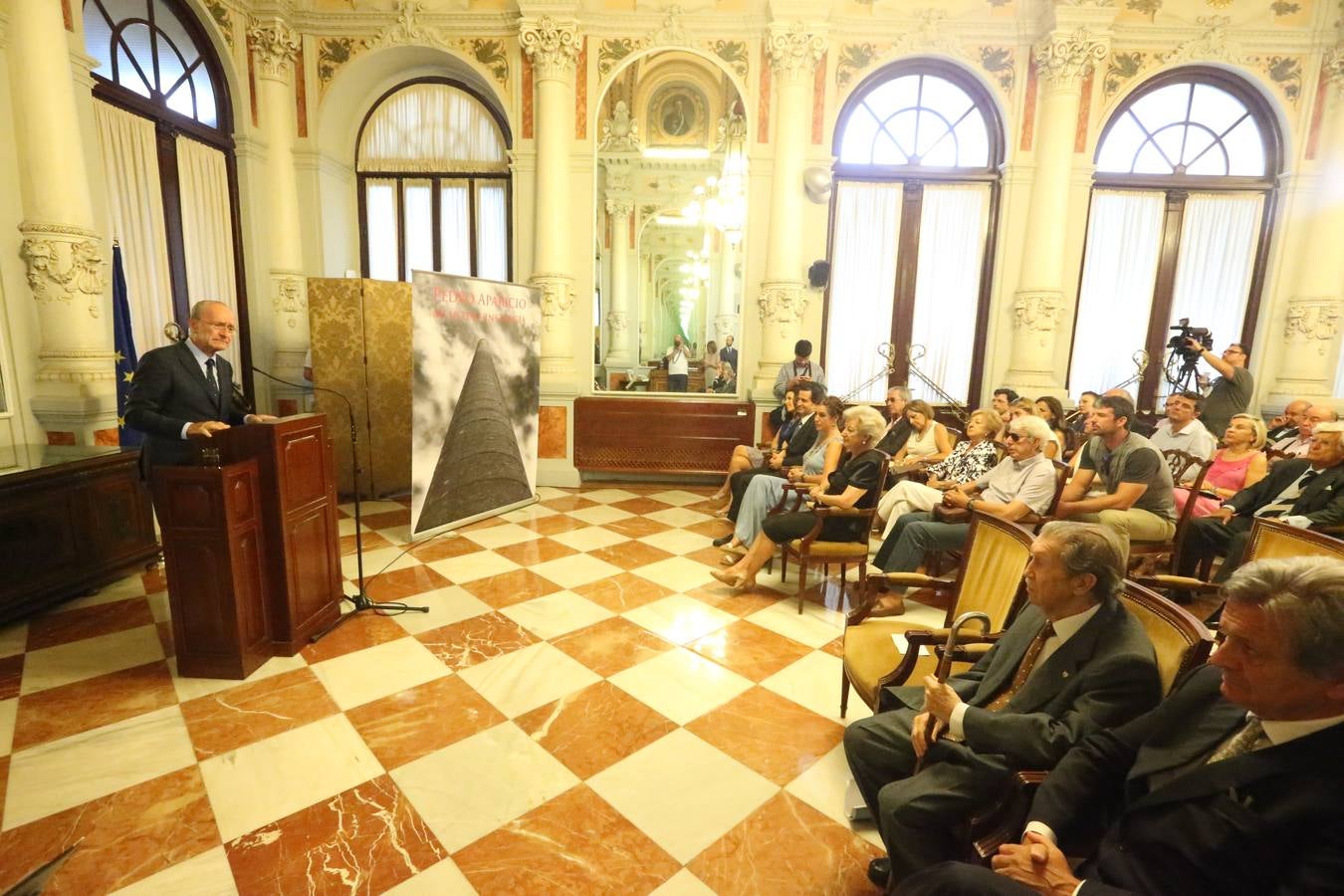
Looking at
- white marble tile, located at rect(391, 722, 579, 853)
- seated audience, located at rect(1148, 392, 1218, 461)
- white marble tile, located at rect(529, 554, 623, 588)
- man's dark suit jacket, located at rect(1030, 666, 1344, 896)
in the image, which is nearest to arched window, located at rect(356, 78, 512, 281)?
white marble tile, located at rect(529, 554, 623, 588)

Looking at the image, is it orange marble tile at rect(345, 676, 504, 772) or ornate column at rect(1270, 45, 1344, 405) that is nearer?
orange marble tile at rect(345, 676, 504, 772)

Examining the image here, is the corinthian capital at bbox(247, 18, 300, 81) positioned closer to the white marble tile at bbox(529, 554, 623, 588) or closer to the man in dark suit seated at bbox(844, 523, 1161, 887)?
the white marble tile at bbox(529, 554, 623, 588)

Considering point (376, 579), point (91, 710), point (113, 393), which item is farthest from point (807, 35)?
point (91, 710)

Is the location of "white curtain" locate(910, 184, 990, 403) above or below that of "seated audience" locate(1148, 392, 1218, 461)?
above

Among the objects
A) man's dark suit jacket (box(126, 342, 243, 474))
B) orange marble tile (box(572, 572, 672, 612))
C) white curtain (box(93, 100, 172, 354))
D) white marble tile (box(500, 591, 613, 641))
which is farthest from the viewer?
white curtain (box(93, 100, 172, 354))

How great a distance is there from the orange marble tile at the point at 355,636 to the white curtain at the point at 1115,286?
6944mm

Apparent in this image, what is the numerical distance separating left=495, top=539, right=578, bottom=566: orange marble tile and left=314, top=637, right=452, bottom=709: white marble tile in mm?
Result: 1177

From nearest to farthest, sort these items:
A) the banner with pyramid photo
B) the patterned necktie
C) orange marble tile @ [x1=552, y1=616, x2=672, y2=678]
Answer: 1. the patterned necktie
2. orange marble tile @ [x1=552, y1=616, x2=672, y2=678]
3. the banner with pyramid photo

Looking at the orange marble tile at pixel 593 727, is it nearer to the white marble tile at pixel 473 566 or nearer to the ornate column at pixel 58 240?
the white marble tile at pixel 473 566

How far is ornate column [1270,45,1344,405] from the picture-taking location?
601 cm

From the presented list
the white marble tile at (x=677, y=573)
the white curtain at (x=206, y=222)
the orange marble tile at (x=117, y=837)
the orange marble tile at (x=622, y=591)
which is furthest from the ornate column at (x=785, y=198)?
the orange marble tile at (x=117, y=837)

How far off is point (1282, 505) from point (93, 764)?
208 inches

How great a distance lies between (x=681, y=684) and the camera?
8.60ft

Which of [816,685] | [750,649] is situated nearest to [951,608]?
[816,685]
